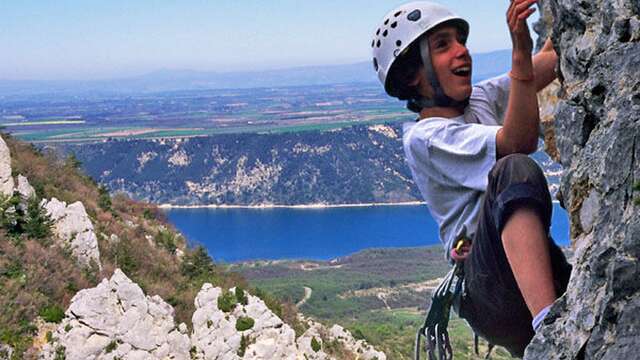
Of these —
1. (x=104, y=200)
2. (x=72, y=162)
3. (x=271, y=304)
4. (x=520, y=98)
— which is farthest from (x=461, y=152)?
(x=72, y=162)

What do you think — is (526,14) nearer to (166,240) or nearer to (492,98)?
(492,98)

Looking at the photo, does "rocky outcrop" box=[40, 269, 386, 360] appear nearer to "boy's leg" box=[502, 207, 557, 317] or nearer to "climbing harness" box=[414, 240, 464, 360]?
"climbing harness" box=[414, 240, 464, 360]

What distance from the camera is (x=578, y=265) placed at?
77.4 inches

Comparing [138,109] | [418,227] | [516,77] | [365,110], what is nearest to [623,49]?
[516,77]

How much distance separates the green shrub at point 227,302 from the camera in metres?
10.2

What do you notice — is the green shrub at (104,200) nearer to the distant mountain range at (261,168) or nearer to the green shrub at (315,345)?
the green shrub at (315,345)

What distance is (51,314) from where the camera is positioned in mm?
8781

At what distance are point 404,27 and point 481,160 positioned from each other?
621mm

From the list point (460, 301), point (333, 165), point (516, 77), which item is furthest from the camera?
point (333, 165)

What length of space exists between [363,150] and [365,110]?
54533 mm

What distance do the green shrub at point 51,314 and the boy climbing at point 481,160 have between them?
23.6ft

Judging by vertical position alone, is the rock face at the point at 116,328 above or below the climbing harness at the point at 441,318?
below

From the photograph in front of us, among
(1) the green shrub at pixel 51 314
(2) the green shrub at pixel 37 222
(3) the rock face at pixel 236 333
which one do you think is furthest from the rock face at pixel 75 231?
(3) the rock face at pixel 236 333

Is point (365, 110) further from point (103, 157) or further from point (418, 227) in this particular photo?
point (418, 227)
